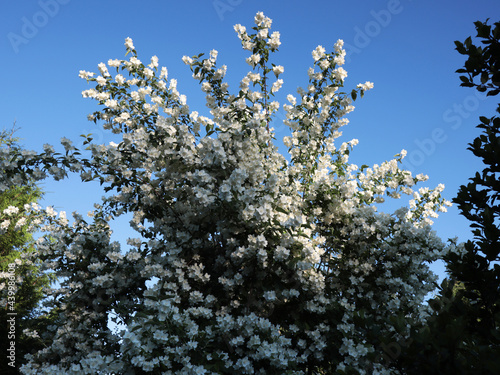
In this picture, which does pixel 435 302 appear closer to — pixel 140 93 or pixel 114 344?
pixel 114 344

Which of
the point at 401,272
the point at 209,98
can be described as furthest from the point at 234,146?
the point at 401,272

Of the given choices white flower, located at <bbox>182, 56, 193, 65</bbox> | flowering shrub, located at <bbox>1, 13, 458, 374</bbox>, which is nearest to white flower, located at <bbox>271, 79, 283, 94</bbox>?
flowering shrub, located at <bbox>1, 13, 458, 374</bbox>

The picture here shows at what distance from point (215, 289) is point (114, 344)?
160cm

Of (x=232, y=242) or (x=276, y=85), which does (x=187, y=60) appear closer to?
(x=276, y=85)

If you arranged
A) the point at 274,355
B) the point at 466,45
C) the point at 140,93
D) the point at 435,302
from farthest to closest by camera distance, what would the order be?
1. the point at 140,93
2. the point at 274,355
3. the point at 466,45
4. the point at 435,302

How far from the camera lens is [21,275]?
10148 mm

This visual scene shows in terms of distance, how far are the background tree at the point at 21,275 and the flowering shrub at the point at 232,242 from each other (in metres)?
0.78

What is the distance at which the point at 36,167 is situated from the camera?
555 centimetres

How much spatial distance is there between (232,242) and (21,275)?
305 inches

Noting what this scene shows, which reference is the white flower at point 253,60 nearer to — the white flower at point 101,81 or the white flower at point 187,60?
the white flower at point 187,60

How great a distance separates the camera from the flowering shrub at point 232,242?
177 inches

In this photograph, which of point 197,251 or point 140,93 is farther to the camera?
point 140,93

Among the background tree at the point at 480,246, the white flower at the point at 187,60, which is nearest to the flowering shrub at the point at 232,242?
the white flower at the point at 187,60

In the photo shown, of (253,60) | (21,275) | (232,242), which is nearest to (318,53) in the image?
(253,60)
